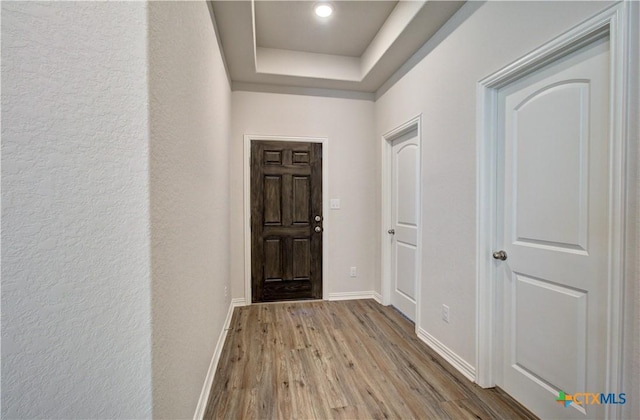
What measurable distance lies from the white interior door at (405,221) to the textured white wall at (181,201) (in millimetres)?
1750

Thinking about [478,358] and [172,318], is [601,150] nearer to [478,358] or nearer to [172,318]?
[478,358]

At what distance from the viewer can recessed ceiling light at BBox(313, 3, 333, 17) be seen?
2223 mm

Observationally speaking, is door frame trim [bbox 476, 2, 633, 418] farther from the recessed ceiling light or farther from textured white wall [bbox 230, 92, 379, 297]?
textured white wall [bbox 230, 92, 379, 297]

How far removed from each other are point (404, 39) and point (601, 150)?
1.67 meters

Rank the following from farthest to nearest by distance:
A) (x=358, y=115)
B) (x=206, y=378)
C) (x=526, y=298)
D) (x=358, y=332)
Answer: (x=358, y=115) → (x=358, y=332) → (x=206, y=378) → (x=526, y=298)

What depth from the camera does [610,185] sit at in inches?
41.8

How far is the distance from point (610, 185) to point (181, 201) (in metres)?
1.74

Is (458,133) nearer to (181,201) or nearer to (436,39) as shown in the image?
(436,39)

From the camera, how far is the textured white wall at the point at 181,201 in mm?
860

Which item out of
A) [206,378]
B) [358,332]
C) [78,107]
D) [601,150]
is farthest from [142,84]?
[358,332]

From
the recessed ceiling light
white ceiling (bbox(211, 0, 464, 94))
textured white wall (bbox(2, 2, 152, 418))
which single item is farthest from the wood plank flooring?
the recessed ceiling light

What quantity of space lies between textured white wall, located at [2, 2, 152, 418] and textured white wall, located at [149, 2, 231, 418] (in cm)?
5

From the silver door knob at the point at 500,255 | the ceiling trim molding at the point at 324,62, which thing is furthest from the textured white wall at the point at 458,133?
the ceiling trim molding at the point at 324,62

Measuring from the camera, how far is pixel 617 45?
1028 millimetres
